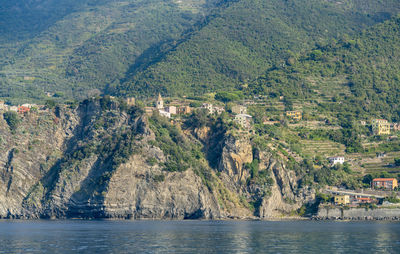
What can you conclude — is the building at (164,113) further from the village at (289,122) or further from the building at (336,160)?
the building at (336,160)

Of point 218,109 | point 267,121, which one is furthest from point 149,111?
→ point 267,121

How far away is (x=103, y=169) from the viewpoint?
357 feet

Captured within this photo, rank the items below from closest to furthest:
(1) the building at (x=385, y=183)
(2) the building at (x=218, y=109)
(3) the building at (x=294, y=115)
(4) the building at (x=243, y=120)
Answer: (1) the building at (x=385, y=183) < (4) the building at (x=243, y=120) < (2) the building at (x=218, y=109) < (3) the building at (x=294, y=115)

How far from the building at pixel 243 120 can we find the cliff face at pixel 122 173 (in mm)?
10427

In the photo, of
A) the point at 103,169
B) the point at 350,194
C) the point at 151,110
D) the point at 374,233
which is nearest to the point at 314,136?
the point at 350,194

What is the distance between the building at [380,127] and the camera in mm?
146375

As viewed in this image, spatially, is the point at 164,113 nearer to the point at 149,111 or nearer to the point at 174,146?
the point at 149,111

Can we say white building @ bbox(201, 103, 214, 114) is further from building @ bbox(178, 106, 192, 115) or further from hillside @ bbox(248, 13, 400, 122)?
hillside @ bbox(248, 13, 400, 122)

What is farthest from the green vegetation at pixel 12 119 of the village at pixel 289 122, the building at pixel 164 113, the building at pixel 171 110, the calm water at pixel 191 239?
the building at pixel 171 110

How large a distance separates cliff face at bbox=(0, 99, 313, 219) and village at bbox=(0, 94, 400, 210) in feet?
18.3

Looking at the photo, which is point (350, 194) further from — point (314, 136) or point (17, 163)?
point (17, 163)

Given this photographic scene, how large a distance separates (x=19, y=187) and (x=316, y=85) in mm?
77198

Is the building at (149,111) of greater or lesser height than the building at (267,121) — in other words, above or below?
below

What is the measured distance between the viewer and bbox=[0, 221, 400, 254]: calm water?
6431cm
